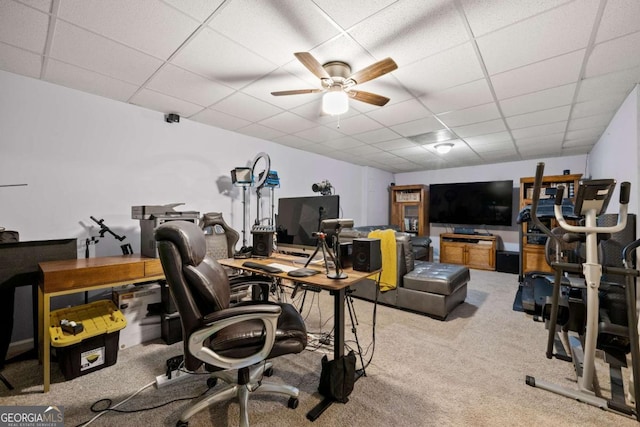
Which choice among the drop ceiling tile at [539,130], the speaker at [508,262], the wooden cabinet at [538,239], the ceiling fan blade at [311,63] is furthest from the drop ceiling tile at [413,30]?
the speaker at [508,262]

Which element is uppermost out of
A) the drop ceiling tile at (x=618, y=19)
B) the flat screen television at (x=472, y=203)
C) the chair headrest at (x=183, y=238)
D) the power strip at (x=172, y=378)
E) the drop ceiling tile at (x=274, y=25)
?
the drop ceiling tile at (x=274, y=25)

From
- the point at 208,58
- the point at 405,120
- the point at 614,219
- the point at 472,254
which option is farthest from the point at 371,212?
the point at 208,58

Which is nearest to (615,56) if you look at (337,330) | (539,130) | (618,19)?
(618,19)

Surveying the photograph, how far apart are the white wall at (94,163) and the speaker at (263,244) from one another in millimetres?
1426

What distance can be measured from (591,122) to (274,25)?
4068 millimetres

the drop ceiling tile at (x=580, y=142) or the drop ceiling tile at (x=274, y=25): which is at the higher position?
the drop ceiling tile at (x=274, y=25)

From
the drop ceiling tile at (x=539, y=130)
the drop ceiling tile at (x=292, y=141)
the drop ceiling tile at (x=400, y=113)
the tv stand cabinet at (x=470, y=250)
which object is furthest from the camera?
the tv stand cabinet at (x=470, y=250)

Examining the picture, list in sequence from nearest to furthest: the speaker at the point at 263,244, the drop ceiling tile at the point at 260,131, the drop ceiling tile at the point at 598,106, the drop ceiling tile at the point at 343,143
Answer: the speaker at the point at 263,244 < the drop ceiling tile at the point at 598,106 < the drop ceiling tile at the point at 260,131 < the drop ceiling tile at the point at 343,143

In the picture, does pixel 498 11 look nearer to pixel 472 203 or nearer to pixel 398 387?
pixel 398 387

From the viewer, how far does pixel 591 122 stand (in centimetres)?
335

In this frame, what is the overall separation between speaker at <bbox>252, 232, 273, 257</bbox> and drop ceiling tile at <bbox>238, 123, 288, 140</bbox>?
5.71 ft

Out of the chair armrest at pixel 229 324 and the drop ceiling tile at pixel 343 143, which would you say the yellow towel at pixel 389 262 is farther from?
the drop ceiling tile at pixel 343 143

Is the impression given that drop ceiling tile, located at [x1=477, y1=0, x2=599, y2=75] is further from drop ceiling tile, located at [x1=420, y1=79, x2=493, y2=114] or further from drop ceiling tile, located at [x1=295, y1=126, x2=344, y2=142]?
drop ceiling tile, located at [x1=295, y1=126, x2=344, y2=142]

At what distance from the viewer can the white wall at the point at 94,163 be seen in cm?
230
